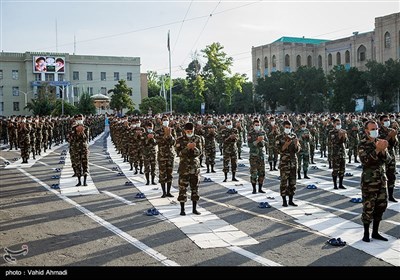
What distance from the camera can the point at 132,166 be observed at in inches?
770

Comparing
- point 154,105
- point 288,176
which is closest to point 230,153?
point 288,176

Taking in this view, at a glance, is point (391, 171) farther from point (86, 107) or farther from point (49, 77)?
point (49, 77)

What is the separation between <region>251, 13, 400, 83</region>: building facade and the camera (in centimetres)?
6184

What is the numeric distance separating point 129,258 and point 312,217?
4606mm

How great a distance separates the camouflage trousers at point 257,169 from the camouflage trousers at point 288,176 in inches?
78.1

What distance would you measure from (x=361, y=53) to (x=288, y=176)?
67.2 m

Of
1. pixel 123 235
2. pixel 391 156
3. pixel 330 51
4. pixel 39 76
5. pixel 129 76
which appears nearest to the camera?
pixel 123 235

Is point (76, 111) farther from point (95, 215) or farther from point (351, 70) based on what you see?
point (95, 215)

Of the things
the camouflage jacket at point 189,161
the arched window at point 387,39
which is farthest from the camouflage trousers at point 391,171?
the arched window at point 387,39

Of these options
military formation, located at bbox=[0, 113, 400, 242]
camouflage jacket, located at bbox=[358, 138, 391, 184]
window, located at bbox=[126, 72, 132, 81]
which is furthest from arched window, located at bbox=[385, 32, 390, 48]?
camouflage jacket, located at bbox=[358, 138, 391, 184]

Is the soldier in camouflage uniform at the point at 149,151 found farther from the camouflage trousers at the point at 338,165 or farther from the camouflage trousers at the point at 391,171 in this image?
the camouflage trousers at the point at 391,171

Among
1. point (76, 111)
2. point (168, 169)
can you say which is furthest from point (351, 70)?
point (168, 169)

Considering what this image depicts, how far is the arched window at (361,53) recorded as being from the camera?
72169 millimetres

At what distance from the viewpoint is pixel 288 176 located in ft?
37.2
